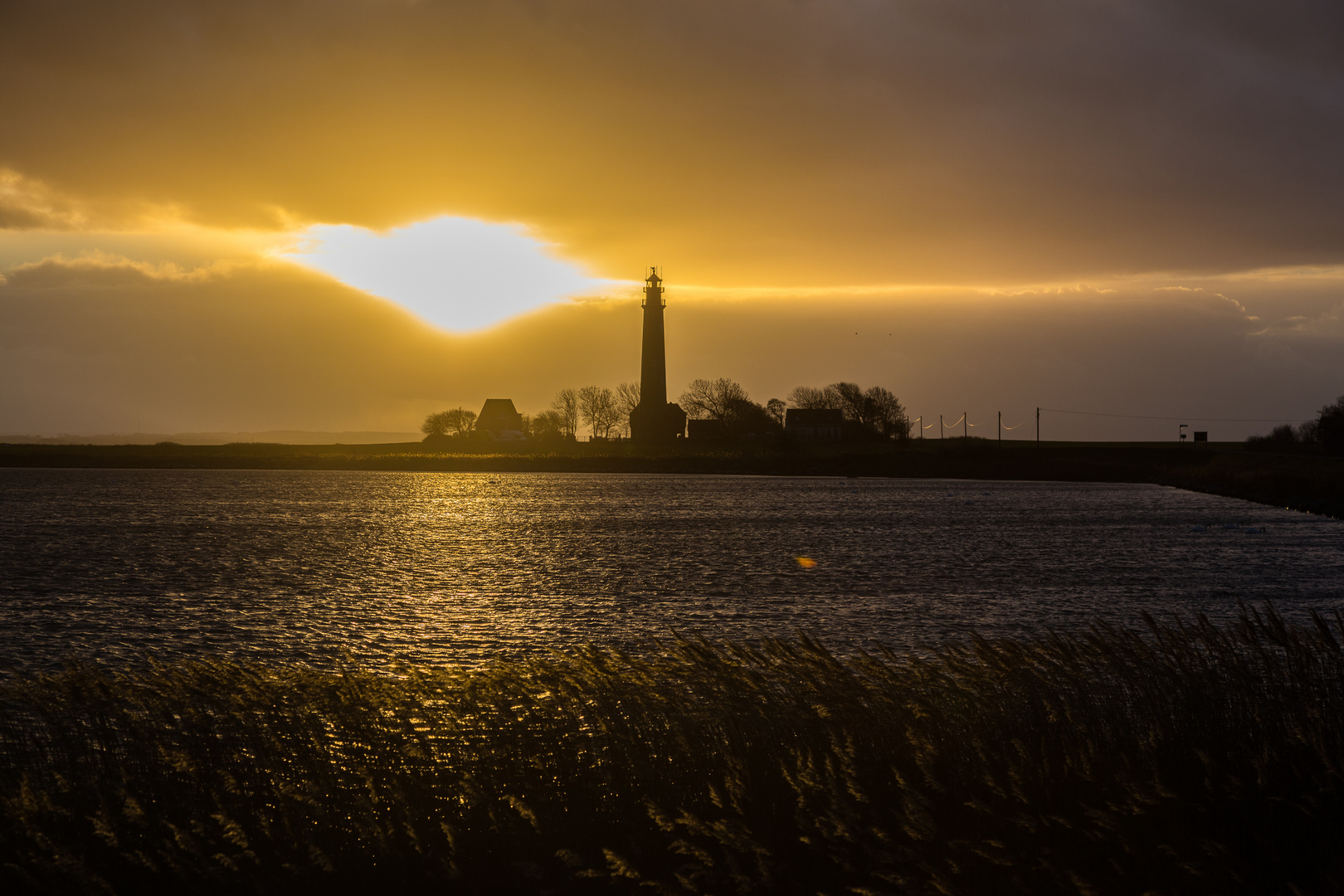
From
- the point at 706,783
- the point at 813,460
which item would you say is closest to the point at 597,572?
the point at 706,783

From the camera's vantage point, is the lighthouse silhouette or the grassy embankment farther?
the lighthouse silhouette

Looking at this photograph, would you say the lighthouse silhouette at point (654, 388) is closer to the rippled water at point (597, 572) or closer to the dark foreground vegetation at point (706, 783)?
the rippled water at point (597, 572)

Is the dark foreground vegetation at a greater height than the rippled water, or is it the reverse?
the dark foreground vegetation

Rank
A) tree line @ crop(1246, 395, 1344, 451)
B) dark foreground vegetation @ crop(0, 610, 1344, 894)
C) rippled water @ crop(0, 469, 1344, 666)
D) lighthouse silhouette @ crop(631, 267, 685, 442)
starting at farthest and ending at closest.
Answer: lighthouse silhouette @ crop(631, 267, 685, 442) < tree line @ crop(1246, 395, 1344, 451) < rippled water @ crop(0, 469, 1344, 666) < dark foreground vegetation @ crop(0, 610, 1344, 894)

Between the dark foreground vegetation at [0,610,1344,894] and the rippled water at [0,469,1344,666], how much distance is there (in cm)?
473

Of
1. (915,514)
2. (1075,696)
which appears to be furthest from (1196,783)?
(915,514)

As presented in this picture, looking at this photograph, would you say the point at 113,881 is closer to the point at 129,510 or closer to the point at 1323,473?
the point at 129,510

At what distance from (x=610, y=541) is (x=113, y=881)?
4712 cm

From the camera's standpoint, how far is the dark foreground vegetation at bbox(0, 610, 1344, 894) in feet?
27.8

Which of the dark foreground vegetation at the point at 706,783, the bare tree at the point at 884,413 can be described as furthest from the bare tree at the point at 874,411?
the dark foreground vegetation at the point at 706,783

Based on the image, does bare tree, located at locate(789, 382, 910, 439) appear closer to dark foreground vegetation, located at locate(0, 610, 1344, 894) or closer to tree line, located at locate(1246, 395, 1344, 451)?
tree line, located at locate(1246, 395, 1344, 451)

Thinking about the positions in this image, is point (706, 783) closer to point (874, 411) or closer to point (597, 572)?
point (597, 572)

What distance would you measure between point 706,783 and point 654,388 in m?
150

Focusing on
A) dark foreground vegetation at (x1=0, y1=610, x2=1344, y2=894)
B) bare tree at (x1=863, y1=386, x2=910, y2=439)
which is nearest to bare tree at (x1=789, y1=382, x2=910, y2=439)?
bare tree at (x1=863, y1=386, x2=910, y2=439)
